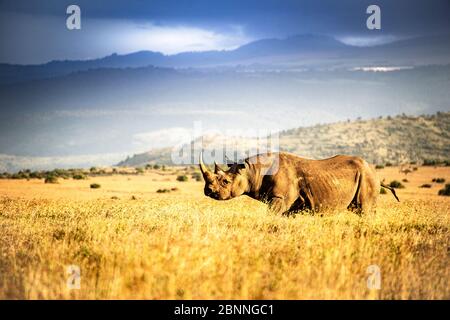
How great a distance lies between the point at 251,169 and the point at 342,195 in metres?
2.03

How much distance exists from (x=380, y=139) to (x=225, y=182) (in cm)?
8879

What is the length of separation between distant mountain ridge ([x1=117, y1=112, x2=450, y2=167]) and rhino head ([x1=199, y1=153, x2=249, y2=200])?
2652 inches

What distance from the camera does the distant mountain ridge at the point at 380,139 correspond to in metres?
85.8

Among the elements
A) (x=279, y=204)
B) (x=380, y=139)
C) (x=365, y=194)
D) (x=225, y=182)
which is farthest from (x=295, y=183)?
(x=380, y=139)

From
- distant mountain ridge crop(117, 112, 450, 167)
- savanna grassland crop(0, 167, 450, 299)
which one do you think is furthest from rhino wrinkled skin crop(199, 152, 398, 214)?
distant mountain ridge crop(117, 112, 450, 167)

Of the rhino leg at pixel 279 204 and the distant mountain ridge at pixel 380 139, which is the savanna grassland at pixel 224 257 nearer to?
the rhino leg at pixel 279 204

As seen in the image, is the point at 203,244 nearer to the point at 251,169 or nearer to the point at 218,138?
the point at 251,169

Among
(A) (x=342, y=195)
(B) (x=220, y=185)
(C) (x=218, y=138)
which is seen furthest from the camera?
(C) (x=218, y=138)

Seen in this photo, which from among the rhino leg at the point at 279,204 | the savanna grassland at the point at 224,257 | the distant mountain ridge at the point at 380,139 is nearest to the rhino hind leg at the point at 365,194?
the savanna grassland at the point at 224,257

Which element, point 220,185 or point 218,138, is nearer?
point 220,185

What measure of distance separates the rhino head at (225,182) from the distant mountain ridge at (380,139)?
221 feet

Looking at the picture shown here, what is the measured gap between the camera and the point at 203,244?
8.80 meters

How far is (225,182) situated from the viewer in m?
12.2
